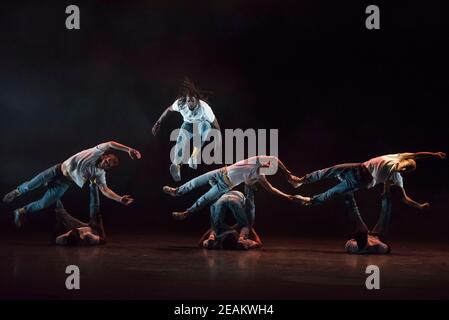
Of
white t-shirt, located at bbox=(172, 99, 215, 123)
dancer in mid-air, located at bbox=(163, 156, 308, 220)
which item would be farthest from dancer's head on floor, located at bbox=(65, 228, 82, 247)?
white t-shirt, located at bbox=(172, 99, 215, 123)

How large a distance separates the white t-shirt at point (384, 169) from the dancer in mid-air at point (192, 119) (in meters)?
1.86

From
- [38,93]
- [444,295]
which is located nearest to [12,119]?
[38,93]

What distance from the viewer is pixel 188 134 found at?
7961 millimetres

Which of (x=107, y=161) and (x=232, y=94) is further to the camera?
(x=232, y=94)

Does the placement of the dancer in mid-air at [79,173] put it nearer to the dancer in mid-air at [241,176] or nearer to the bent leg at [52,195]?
the bent leg at [52,195]

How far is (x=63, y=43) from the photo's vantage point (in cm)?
944

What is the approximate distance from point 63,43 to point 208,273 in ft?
17.0

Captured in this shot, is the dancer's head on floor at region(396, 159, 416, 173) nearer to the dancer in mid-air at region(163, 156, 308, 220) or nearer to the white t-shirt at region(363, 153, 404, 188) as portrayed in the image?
the white t-shirt at region(363, 153, 404, 188)

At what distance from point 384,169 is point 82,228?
314cm

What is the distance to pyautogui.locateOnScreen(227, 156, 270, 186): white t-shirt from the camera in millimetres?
7246

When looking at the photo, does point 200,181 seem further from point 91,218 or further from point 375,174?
point 375,174

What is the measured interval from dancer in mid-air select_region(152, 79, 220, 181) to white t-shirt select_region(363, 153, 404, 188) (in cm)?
186

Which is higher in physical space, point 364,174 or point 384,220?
point 364,174

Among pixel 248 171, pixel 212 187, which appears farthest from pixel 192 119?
pixel 248 171
